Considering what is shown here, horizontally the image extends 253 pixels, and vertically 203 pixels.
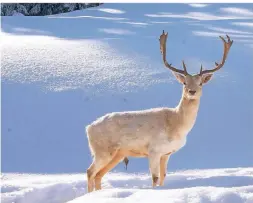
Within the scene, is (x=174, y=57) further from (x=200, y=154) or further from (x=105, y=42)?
(x=200, y=154)

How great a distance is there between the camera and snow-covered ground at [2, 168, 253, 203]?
5406 millimetres

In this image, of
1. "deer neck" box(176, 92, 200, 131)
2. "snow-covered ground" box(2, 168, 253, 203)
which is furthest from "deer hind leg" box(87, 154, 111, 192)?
"deer neck" box(176, 92, 200, 131)

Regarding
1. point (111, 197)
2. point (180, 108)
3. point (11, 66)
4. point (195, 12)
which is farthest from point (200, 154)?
point (195, 12)

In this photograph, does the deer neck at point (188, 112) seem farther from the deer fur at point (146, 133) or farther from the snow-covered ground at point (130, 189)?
the snow-covered ground at point (130, 189)

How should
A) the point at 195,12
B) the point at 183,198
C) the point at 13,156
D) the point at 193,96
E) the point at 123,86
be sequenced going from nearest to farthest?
the point at 183,198 → the point at 193,96 → the point at 13,156 → the point at 123,86 → the point at 195,12

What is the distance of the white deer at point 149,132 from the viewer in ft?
25.1

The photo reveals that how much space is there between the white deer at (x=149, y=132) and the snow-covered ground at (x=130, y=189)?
0.37 meters

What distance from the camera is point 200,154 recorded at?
37.2 feet

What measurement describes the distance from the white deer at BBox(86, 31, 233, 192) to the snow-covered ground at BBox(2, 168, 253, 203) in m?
0.37

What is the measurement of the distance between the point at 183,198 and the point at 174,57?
10.2 m

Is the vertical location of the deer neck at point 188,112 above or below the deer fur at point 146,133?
above

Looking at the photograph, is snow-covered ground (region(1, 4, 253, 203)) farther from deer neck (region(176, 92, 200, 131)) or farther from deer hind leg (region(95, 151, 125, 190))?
deer neck (region(176, 92, 200, 131))

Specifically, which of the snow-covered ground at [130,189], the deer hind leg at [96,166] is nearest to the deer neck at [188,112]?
the snow-covered ground at [130,189]

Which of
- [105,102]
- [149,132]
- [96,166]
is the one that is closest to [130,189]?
[149,132]
